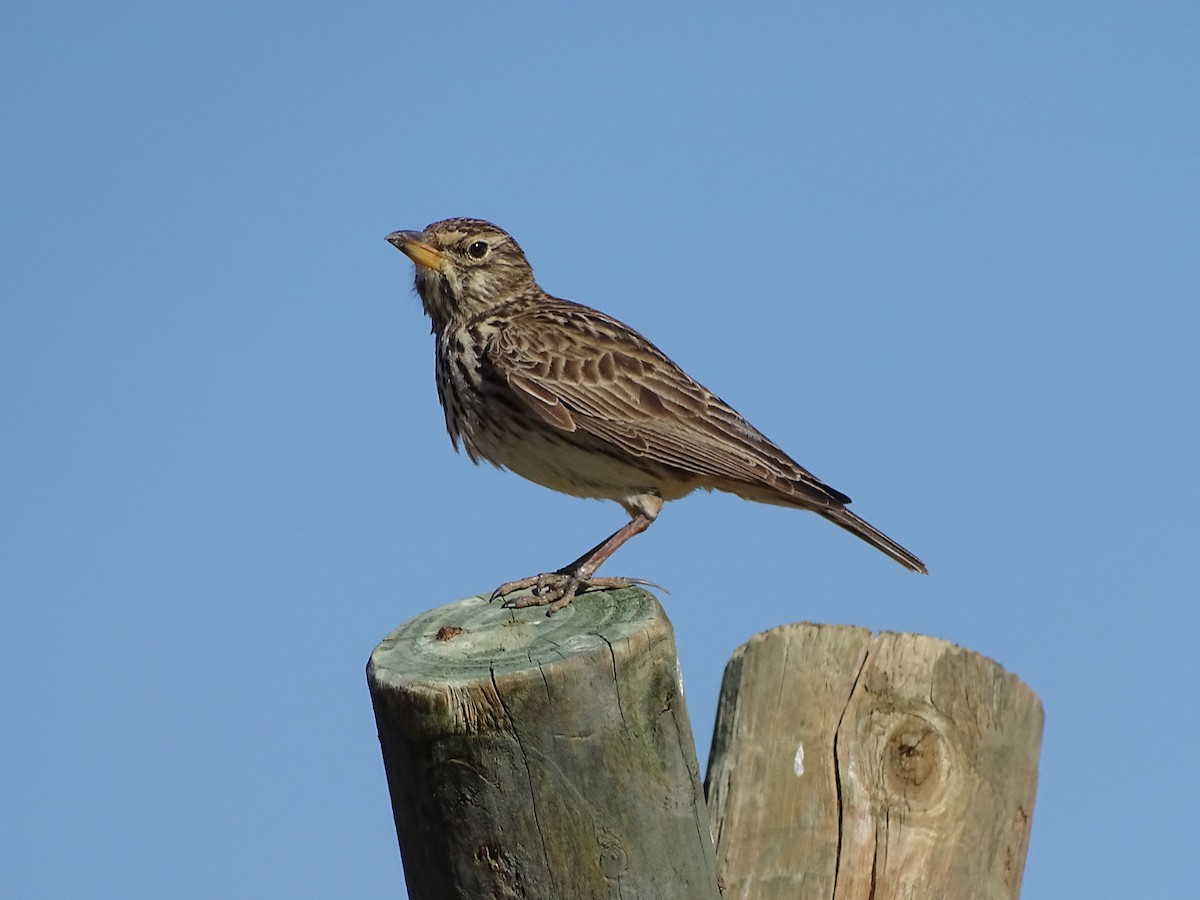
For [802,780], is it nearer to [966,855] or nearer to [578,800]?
[966,855]

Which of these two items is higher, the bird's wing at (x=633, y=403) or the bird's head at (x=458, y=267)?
the bird's head at (x=458, y=267)

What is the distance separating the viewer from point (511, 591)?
19.3ft

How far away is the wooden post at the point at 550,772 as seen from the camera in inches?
159

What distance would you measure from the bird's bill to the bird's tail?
2906 millimetres

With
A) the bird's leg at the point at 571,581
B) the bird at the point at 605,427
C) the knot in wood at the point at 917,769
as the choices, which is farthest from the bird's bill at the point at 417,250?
the knot in wood at the point at 917,769

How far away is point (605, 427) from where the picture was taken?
320 inches

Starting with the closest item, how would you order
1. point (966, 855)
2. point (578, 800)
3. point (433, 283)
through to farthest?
point (578, 800), point (966, 855), point (433, 283)

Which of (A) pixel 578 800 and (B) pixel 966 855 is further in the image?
(B) pixel 966 855

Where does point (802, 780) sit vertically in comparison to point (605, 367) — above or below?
below

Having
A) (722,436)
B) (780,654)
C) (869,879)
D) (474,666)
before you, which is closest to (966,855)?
(869,879)

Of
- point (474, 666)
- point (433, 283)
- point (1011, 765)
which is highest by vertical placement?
point (433, 283)

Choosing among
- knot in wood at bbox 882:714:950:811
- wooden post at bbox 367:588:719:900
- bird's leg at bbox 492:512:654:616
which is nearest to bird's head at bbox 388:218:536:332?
bird's leg at bbox 492:512:654:616

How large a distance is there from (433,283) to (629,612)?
16.9 feet

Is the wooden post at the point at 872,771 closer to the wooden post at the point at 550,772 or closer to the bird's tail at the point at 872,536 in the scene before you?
the wooden post at the point at 550,772
